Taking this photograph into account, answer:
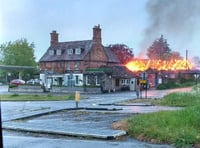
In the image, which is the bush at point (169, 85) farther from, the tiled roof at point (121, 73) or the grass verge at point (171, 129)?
the grass verge at point (171, 129)

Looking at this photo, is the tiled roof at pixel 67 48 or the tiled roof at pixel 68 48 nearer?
the tiled roof at pixel 67 48

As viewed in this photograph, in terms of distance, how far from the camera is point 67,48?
260 ft

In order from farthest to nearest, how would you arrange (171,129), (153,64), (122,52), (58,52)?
(122,52)
(58,52)
(153,64)
(171,129)

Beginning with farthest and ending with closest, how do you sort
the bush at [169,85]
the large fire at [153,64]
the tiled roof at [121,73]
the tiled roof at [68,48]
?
the tiled roof at [68,48] < the bush at [169,85] < the tiled roof at [121,73] < the large fire at [153,64]

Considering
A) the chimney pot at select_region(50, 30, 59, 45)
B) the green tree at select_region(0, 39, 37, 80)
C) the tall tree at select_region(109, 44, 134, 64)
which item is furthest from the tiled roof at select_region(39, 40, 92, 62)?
the tall tree at select_region(109, 44, 134, 64)

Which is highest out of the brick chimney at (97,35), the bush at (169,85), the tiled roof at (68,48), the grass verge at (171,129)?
A: the brick chimney at (97,35)

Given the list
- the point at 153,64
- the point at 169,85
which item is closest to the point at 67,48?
the point at 153,64

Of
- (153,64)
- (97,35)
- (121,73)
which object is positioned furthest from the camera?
(97,35)

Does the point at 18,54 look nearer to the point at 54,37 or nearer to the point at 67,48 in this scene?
the point at 54,37

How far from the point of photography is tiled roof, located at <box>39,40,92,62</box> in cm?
7562

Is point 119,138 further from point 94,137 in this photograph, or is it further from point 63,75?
point 63,75

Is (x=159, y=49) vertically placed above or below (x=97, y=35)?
above

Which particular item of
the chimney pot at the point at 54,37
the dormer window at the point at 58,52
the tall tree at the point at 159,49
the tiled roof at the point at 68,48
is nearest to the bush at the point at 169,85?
the tiled roof at the point at 68,48

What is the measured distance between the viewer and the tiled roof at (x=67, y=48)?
75625 mm
